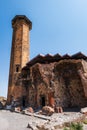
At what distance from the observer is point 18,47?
32438 mm

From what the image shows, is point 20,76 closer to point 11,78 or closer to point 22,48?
point 11,78

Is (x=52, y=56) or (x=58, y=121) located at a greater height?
(x=52, y=56)

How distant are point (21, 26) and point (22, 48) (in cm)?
484

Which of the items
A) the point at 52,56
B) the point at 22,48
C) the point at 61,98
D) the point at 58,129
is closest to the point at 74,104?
the point at 61,98

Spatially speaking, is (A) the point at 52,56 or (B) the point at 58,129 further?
(A) the point at 52,56

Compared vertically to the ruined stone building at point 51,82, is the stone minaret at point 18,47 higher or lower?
higher

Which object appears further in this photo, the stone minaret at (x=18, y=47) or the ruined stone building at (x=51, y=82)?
the stone minaret at (x=18, y=47)

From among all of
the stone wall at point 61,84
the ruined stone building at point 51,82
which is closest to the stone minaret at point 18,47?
the ruined stone building at point 51,82

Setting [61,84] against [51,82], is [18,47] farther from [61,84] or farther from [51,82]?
[61,84]

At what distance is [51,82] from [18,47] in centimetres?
1136

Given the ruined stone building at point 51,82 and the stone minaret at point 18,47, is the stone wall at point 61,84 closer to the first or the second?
the ruined stone building at point 51,82

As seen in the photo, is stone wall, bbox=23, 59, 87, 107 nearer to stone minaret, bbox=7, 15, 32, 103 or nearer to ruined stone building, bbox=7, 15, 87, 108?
ruined stone building, bbox=7, 15, 87, 108

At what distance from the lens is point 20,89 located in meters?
28.0

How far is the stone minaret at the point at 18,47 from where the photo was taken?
3015 cm
